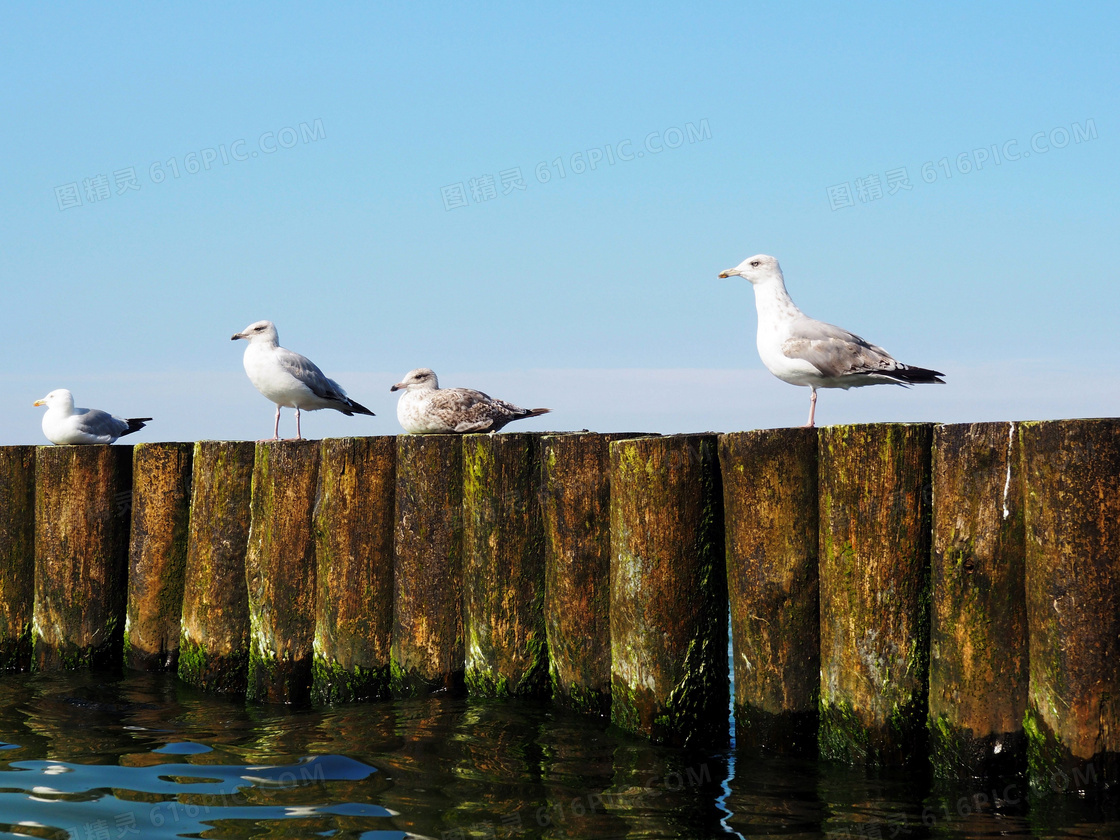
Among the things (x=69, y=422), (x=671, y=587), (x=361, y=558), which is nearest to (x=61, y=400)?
(x=69, y=422)

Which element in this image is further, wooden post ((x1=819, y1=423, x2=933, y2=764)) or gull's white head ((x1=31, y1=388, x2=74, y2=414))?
gull's white head ((x1=31, y1=388, x2=74, y2=414))

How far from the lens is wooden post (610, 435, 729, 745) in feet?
20.5

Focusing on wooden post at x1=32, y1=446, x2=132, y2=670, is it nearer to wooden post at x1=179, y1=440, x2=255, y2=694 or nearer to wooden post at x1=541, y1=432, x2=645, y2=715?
wooden post at x1=179, y1=440, x2=255, y2=694

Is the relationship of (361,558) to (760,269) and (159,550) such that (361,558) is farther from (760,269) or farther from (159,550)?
(760,269)

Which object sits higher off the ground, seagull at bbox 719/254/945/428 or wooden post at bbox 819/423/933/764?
seagull at bbox 719/254/945/428

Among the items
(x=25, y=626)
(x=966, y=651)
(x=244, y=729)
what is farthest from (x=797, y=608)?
(x=25, y=626)

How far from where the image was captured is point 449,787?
227 inches

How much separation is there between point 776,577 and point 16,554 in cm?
694

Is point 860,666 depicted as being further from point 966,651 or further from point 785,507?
point 785,507

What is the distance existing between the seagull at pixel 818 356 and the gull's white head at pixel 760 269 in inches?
8.2

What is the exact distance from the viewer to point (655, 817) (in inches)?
211

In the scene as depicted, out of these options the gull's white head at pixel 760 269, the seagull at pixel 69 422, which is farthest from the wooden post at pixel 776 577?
the seagull at pixel 69 422

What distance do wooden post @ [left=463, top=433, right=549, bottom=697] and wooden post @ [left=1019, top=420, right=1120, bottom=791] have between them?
3.08m

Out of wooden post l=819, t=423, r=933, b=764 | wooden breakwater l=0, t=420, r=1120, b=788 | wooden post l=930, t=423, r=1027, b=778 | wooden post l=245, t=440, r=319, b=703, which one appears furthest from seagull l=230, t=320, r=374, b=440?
wooden post l=930, t=423, r=1027, b=778
